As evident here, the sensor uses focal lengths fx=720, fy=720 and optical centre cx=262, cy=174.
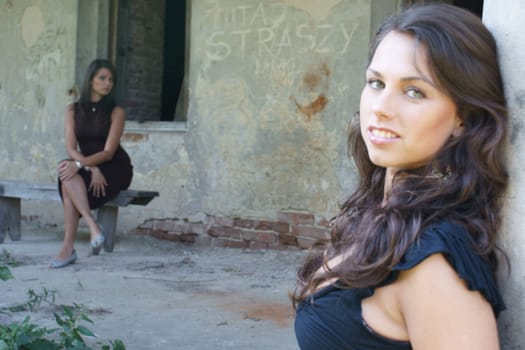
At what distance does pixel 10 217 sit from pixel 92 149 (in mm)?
1401

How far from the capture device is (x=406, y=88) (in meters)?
1.28

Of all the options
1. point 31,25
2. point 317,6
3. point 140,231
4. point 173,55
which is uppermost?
point 317,6

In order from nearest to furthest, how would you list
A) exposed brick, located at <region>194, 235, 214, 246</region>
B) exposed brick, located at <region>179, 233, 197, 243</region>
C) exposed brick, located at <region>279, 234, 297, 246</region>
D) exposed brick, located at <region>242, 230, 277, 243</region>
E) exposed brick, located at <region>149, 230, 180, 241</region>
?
exposed brick, located at <region>279, 234, 297, 246</region> → exposed brick, located at <region>242, 230, 277, 243</region> → exposed brick, located at <region>194, 235, 214, 246</region> → exposed brick, located at <region>179, 233, 197, 243</region> → exposed brick, located at <region>149, 230, 180, 241</region>

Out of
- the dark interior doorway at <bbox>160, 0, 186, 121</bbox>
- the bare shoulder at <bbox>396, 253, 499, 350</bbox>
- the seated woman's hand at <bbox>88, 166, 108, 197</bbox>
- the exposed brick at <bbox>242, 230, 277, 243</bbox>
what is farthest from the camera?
the dark interior doorway at <bbox>160, 0, 186, 121</bbox>

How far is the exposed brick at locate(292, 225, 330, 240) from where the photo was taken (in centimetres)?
570

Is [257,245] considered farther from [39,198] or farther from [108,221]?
[39,198]

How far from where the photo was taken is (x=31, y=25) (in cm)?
764

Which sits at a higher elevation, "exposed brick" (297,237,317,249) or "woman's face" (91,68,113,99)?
"woman's face" (91,68,113,99)

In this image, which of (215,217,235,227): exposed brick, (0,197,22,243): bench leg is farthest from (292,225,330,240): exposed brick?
(0,197,22,243): bench leg

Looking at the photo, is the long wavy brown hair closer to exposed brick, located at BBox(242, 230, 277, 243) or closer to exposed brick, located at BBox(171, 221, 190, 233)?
exposed brick, located at BBox(242, 230, 277, 243)

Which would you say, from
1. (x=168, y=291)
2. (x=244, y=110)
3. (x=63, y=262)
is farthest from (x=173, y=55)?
(x=168, y=291)

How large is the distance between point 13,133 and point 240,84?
2988 mm

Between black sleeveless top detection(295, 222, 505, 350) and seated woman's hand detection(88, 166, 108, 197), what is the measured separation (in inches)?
175

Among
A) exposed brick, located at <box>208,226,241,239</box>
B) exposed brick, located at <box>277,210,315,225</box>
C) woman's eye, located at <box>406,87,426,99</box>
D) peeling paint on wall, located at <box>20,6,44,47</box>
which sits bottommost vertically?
exposed brick, located at <box>208,226,241,239</box>
